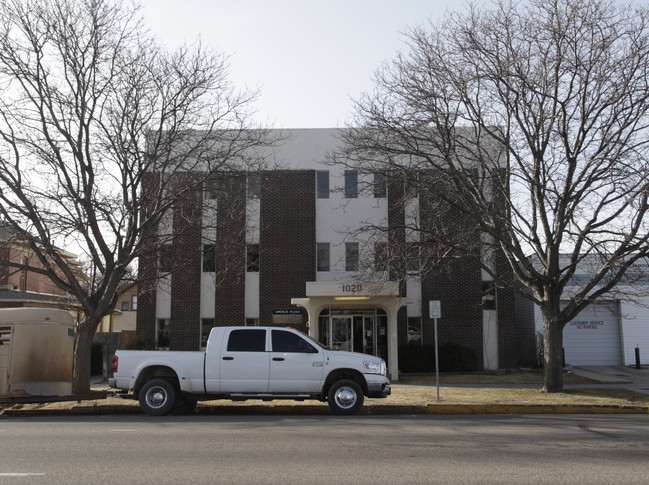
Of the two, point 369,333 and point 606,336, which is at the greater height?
point 369,333

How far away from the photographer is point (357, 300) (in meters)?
24.1

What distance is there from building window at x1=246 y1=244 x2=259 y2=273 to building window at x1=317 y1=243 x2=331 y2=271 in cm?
279

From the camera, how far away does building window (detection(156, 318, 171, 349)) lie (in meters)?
27.3

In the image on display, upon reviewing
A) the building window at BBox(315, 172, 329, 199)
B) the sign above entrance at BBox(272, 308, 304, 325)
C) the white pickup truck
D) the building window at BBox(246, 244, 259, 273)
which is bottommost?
the white pickup truck

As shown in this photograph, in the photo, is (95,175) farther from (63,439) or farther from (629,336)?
(629,336)

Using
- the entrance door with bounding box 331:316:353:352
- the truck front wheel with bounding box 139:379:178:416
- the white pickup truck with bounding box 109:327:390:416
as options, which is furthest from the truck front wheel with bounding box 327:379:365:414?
the entrance door with bounding box 331:316:353:352

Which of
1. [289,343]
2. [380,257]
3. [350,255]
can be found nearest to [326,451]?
[289,343]

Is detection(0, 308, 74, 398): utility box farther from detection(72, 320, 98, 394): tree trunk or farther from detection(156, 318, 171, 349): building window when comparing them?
detection(156, 318, 171, 349): building window

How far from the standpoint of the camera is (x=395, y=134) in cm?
1747

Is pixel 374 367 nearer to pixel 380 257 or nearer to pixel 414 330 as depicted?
pixel 380 257

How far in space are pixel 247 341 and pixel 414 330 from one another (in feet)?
49.8

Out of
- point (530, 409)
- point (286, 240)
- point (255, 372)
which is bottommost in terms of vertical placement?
point (530, 409)

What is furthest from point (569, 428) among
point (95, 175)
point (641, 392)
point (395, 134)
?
point (95, 175)

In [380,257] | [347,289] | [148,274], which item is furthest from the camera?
[347,289]
